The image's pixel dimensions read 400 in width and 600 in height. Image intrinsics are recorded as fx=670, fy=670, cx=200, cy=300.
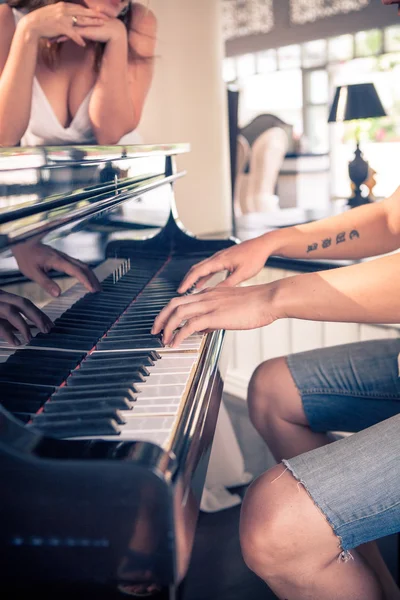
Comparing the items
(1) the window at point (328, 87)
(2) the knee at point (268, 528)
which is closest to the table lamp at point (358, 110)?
(2) the knee at point (268, 528)

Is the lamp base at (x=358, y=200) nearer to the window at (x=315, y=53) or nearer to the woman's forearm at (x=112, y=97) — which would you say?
the woman's forearm at (x=112, y=97)

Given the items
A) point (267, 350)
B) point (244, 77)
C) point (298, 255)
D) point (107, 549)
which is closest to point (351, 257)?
point (298, 255)

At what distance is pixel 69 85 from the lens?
1.88m

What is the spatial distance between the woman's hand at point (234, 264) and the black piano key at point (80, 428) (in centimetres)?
58

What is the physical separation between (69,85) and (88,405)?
1334mm

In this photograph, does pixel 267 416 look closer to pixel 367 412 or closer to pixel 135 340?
pixel 367 412

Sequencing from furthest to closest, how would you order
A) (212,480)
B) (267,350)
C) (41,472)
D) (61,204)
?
(267,350)
(212,480)
(61,204)
(41,472)

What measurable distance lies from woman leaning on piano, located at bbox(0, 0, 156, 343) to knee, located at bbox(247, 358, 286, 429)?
2.80ft

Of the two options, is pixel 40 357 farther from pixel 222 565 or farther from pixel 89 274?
pixel 222 565

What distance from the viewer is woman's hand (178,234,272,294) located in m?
1.31

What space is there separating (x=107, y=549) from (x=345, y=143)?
347 inches

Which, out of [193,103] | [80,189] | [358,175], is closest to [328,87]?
[358,175]

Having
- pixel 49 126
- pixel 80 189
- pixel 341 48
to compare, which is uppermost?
pixel 341 48

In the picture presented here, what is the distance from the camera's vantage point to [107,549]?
66 centimetres
